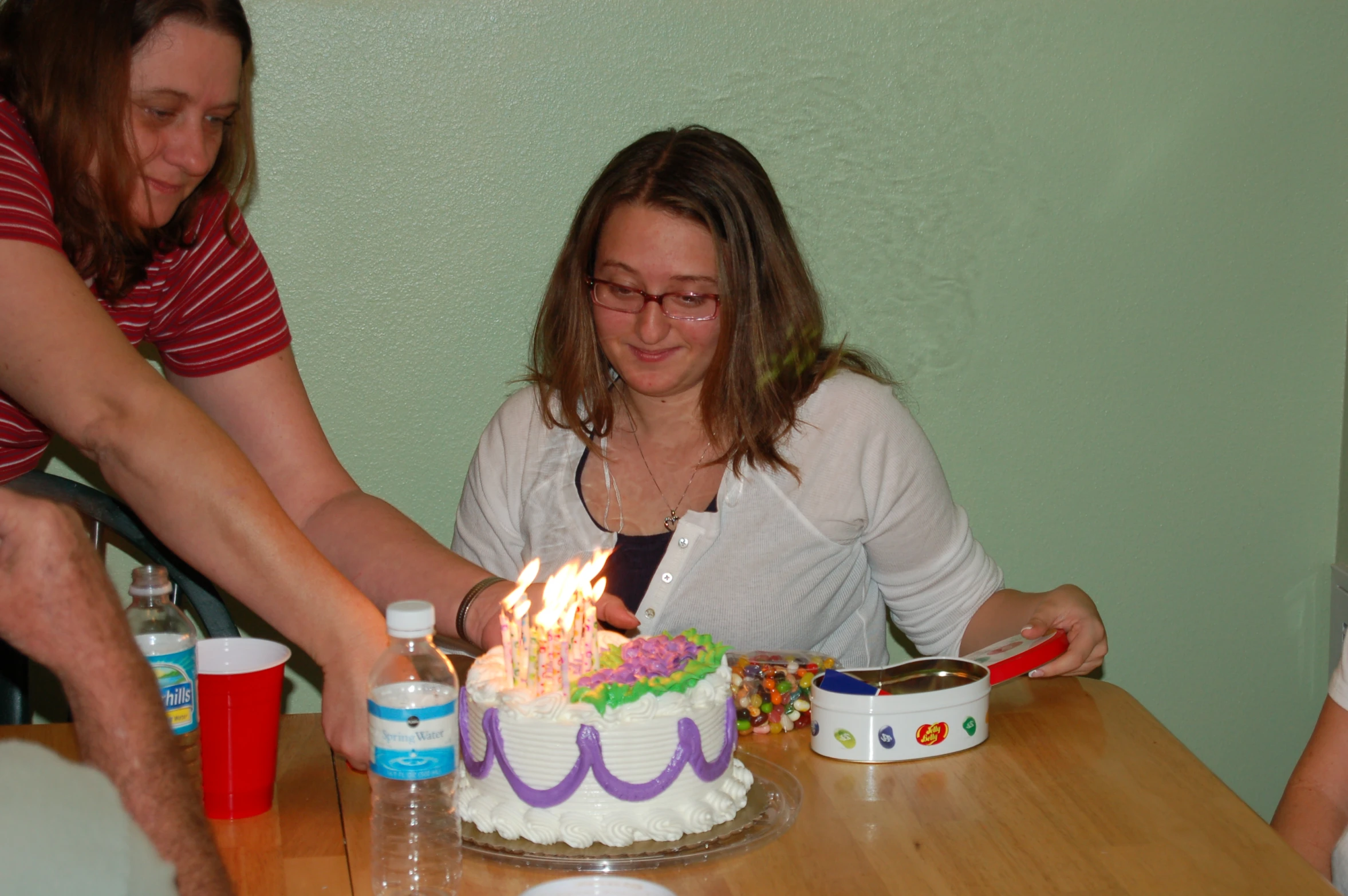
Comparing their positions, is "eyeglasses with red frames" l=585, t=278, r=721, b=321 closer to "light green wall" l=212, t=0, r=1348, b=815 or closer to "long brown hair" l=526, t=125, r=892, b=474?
"long brown hair" l=526, t=125, r=892, b=474

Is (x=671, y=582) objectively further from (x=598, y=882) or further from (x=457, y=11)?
(x=457, y=11)

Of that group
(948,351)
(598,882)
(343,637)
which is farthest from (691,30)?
(598,882)

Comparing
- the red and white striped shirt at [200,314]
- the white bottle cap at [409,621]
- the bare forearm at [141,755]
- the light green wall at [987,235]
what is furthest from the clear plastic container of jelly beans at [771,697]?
the light green wall at [987,235]

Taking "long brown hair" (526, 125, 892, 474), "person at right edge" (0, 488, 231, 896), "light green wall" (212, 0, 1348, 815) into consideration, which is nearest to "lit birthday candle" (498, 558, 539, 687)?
"person at right edge" (0, 488, 231, 896)

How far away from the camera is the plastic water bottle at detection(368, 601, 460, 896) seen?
1113 mm

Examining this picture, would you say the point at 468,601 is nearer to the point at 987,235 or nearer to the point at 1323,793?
the point at 1323,793

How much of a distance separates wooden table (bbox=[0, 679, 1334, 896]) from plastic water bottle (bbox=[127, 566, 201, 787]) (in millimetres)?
116

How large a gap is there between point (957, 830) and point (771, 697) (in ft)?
1.06

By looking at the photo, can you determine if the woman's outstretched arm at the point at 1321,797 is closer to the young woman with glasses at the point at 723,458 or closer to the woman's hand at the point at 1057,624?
the woman's hand at the point at 1057,624

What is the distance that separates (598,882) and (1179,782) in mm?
716

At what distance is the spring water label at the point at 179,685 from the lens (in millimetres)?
1215

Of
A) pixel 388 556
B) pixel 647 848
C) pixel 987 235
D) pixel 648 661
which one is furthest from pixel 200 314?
→ pixel 987 235

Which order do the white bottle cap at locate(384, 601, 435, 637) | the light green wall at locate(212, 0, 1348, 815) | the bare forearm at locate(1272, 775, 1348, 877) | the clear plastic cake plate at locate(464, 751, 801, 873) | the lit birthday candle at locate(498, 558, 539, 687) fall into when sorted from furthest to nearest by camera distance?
the light green wall at locate(212, 0, 1348, 815) < the bare forearm at locate(1272, 775, 1348, 877) < the lit birthday candle at locate(498, 558, 539, 687) < the clear plastic cake plate at locate(464, 751, 801, 873) < the white bottle cap at locate(384, 601, 435, 637)

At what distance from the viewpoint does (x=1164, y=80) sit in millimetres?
2510
